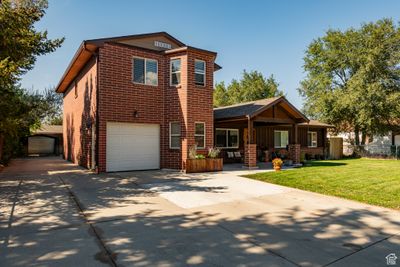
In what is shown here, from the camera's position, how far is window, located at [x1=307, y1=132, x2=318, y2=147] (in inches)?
913

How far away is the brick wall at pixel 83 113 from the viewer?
12.9m

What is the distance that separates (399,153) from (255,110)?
56.1ft

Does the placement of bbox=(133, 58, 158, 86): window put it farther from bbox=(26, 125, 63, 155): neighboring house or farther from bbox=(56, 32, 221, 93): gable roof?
bbox=(26, 125, 63, 155): neighboring house

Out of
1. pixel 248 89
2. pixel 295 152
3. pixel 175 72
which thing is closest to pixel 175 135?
pixel 175 72

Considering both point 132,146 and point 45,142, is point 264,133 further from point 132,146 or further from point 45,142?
point 45,142

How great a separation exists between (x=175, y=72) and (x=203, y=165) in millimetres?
4932

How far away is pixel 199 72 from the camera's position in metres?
13.4

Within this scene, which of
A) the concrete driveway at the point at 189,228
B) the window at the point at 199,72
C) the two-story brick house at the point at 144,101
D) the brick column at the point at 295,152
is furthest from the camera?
the brick column at the point at 295,152

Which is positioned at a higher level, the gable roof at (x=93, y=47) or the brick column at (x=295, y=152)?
the gable roof at (x=93, y=47)

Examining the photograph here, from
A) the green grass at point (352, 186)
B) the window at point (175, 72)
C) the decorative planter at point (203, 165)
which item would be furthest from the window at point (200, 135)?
the green grass at point (352, 186)

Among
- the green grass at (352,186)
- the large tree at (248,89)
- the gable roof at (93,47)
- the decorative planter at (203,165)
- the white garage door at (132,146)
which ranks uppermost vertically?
A: the large tree at (248,89)

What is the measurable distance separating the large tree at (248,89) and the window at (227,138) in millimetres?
28098

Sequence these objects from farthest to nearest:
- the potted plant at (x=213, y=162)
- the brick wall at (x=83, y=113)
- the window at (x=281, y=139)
A: the window at (x=281, y=139)
the brick wall at (x=83, y=113)
the potted plant at (x=213, y=162)

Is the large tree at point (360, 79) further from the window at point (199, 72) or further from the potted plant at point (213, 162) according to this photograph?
the potted plant at point (213, 162)
